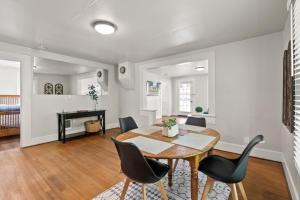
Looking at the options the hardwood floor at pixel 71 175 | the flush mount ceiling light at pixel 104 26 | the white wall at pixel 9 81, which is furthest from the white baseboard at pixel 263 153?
the white wall at pixel 9 81

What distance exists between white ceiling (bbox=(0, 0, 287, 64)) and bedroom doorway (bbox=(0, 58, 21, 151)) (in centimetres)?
218

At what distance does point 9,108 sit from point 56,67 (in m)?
1.83

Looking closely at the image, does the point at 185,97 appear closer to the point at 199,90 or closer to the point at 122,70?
the point at 199,90

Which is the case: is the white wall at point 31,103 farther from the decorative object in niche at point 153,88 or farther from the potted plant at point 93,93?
the decorative object in niche at point 153,88

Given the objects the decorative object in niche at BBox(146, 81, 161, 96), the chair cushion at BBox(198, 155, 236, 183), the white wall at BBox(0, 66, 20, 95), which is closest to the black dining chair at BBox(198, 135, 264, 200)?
the chair cushion at BBox(198, 155, 236, 183)

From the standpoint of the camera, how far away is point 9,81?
18.6ft

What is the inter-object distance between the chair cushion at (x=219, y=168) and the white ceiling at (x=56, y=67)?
4181 mm

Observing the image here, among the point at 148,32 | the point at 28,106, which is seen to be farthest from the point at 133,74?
the point at 28,106

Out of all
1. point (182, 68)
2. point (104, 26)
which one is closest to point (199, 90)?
point (182, 68)

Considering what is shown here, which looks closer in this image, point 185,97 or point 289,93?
point 289,93

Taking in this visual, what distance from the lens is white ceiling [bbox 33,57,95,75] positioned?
3625 mm

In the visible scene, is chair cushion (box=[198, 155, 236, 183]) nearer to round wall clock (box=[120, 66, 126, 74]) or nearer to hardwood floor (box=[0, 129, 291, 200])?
hardwood floor (box=[0, 129, 291, 200])

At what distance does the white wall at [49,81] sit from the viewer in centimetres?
356

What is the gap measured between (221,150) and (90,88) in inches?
159
